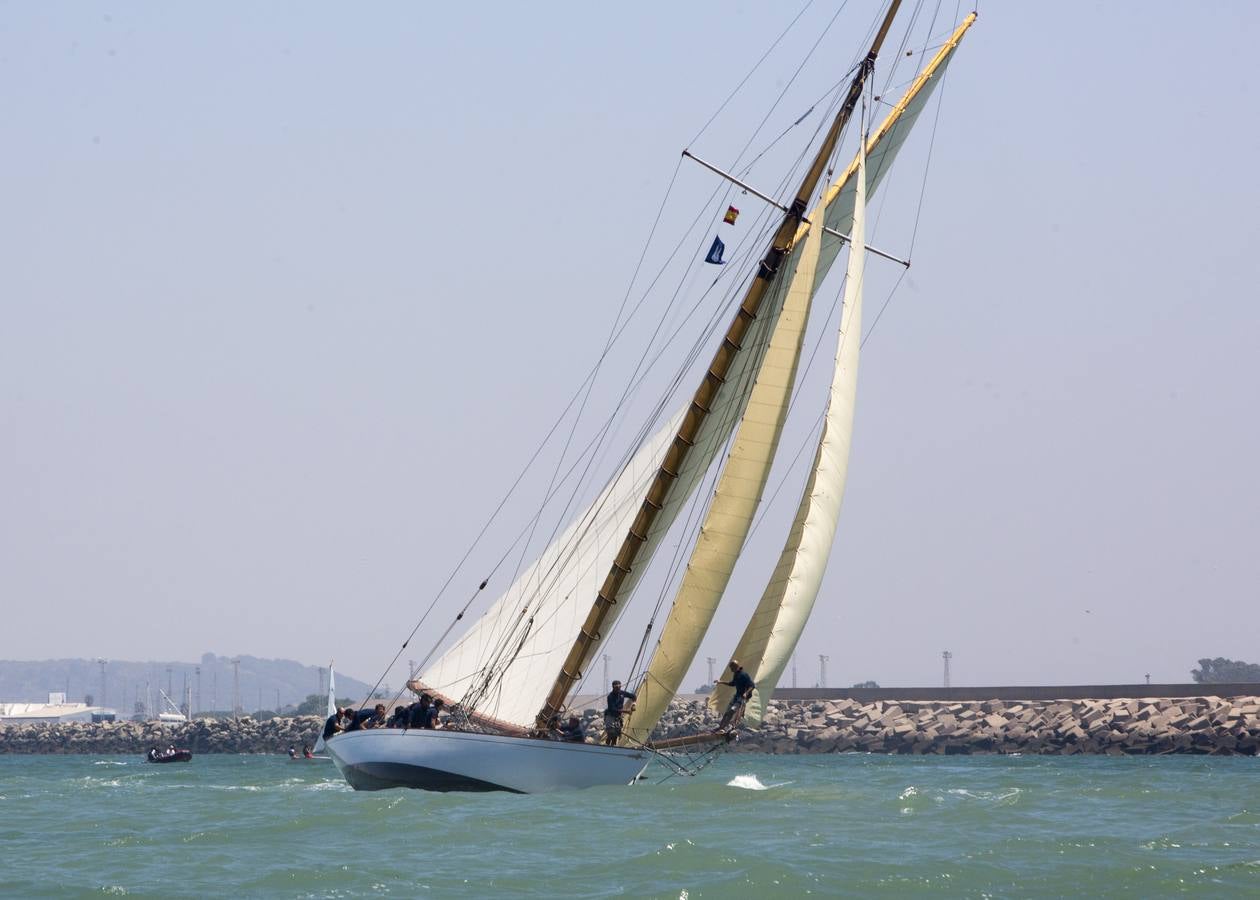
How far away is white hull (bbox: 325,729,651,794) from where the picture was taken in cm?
3303

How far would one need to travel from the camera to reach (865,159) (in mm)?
35312

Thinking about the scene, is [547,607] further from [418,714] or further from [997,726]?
[997,726]

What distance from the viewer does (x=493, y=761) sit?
3306 centimetres

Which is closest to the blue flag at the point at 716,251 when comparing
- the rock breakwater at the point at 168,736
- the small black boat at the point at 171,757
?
the small black boat at the point at 171,757

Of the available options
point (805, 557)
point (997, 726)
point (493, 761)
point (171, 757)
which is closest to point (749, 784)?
point (493, 761)

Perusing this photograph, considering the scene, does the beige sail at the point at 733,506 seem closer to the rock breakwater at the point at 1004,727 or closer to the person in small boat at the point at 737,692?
the person in small boat at the point at 737,692

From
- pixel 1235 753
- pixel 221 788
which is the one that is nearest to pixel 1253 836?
pixel 221 788

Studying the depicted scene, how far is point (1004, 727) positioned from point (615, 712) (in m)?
48.0

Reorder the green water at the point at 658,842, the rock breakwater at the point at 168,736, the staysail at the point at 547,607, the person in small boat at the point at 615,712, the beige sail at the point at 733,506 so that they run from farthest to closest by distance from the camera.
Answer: the rock breakwater at the point at 168,736, the staysail at the point at 547,607, the person in small boat at the point at 615,712, the beige sail at the point at 733,506, the green water at the point at 658,842

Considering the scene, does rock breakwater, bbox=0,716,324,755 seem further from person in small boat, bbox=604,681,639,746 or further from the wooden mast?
person in small boat, bbox=604,681,639,746

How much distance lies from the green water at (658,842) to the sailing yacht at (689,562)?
0.93m

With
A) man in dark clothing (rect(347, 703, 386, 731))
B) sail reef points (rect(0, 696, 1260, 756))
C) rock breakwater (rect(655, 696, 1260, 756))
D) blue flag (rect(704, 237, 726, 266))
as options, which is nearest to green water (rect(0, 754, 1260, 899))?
man in dark clothing (rect(347, 703, 386, 731))

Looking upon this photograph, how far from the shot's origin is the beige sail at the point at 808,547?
1214 inches

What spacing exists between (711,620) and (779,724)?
176 ft
